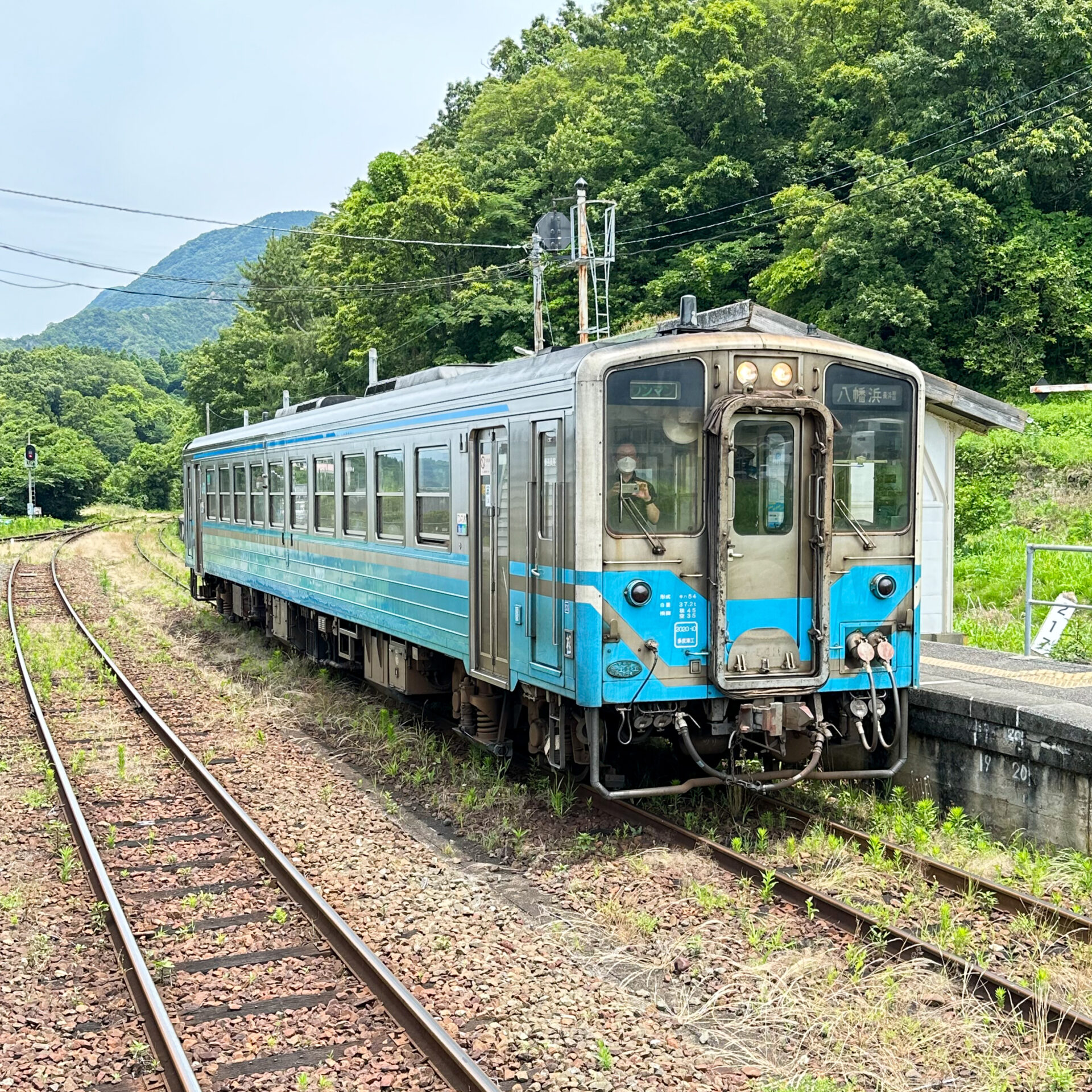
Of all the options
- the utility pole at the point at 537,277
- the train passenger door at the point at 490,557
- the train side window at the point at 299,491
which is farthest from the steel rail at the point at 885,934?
the utility pole at the point at 537,277

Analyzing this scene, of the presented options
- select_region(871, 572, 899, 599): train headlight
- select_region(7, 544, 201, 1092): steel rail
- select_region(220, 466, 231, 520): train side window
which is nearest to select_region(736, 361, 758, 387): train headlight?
select_region(871, 572, 899, 599): train headlight

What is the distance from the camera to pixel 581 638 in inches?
276

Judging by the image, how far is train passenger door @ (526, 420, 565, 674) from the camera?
7.29 metres

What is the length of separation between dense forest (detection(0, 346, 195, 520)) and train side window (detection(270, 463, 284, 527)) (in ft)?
87.5

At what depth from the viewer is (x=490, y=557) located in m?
8.45

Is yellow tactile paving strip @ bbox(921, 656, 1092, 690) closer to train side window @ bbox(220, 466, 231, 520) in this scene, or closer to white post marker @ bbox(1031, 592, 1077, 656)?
white post marker @ bbox(1031, 592, 1077, 656)

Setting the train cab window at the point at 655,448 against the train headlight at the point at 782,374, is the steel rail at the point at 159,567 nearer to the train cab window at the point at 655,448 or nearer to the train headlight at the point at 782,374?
the train cab window at the point at 655,448

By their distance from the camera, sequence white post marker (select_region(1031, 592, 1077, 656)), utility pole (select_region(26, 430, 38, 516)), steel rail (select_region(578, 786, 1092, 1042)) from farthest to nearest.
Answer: utility pole (select_region(26, 430, 38, 516)) < white post marker (select_region(1031, 592, 1077, 656)) < steel rail (select_region(578, 786, 1092, 1042))

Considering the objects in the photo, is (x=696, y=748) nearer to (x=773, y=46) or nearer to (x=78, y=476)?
(x=773, y=46)

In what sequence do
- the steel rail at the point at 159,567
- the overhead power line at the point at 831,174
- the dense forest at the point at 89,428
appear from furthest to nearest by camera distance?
the dense forest at the point at 89,428 → the overhead power line at the point at 831,174 → the steel rail at the point at 159,567

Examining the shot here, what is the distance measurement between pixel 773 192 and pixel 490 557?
34.1 m

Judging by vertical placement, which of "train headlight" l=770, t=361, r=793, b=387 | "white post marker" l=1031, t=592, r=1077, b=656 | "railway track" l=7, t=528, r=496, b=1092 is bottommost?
"railway track" l=7, t=528, r=496, b=1092

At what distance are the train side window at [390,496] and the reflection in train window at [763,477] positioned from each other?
12.5 ft

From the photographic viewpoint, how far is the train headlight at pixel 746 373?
23.6ft
